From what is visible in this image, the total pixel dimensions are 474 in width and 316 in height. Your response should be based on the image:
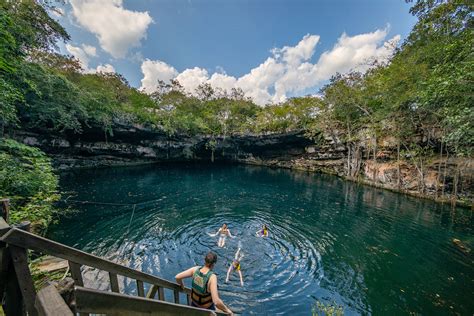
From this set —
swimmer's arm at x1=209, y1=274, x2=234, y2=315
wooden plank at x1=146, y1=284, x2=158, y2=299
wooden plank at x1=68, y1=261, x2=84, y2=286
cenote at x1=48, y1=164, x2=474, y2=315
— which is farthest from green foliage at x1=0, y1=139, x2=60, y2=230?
swimmer's arm at x1=209, y1=274, x2=234, y2=315

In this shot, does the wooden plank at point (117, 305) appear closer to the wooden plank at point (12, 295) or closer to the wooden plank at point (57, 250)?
the wooden plank at point (57, 250)

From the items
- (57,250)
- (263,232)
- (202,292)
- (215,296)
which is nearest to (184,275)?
(202,292)

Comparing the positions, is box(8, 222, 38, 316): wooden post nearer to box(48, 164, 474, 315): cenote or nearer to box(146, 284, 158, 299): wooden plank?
box(146, 284, 158, 299): wooden plank

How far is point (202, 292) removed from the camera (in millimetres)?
3336

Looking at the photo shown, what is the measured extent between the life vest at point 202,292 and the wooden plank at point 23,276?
2.30m

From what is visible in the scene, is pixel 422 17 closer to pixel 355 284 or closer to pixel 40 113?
pixel 355 284

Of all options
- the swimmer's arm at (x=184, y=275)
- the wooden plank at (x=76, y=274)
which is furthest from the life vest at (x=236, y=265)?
the wooden plank at (x=76, y=274)

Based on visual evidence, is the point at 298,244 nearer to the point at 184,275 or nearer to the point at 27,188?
the point at 184,275

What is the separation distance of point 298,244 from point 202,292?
250 inches

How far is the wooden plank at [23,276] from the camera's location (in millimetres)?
1406

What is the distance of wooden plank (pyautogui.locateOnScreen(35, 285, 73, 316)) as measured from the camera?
92 cm

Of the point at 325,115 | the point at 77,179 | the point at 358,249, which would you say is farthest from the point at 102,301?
the point at 325,115

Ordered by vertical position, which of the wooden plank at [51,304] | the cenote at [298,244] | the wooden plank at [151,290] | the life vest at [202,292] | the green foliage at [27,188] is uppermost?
the wooden plank at [51,304]

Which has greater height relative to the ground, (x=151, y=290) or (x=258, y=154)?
(x=258, y=154)
